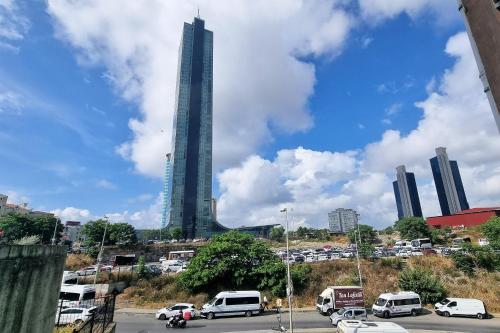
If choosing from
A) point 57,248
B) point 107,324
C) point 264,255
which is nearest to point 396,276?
point 264,255

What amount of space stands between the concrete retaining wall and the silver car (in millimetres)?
29446

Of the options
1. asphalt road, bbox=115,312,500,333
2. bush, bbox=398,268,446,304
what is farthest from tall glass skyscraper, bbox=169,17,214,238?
bush, bbox=398,268,446,304

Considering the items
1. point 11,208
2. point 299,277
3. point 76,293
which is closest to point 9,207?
point 11,208

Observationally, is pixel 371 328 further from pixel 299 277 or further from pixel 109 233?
pixel 109 233

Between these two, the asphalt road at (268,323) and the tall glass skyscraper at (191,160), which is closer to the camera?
the asphalt road at (268,323)

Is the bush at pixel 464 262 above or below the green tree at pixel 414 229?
below

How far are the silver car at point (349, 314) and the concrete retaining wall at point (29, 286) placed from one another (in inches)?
1159

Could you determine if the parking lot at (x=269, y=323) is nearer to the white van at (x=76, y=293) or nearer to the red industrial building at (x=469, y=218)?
the white van at (x=76, y=293)

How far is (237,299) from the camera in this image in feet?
115

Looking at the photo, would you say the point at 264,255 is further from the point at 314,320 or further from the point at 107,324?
the point at 107,324

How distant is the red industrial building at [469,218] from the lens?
103162mm

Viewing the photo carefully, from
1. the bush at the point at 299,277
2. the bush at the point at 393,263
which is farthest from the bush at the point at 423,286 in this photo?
the bush at the point at 299,277

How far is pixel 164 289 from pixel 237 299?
1558cm

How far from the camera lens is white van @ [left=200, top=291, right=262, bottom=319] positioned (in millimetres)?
34094
